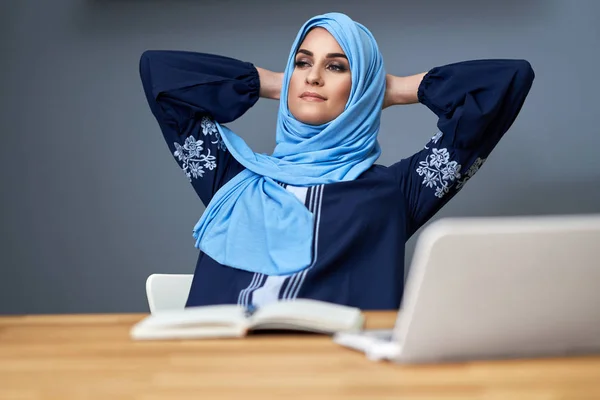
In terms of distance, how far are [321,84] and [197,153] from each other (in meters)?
0.38

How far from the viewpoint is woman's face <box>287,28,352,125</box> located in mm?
2008

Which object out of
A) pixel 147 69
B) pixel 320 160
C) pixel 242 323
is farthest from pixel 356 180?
pixel 242 323

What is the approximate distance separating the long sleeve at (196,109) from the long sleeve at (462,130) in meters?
0.47

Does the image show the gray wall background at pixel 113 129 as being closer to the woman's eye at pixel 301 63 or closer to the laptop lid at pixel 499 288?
the woman's eye at pixel 301 63

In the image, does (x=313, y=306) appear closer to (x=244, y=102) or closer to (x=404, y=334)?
A: (x=404, y=334)

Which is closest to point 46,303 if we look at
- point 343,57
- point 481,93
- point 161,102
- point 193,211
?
point 193,211

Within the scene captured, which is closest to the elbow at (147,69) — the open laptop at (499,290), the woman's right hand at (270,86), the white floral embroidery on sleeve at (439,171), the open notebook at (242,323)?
the woman's right hand at (270,86)

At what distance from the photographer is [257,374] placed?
784 millimetres

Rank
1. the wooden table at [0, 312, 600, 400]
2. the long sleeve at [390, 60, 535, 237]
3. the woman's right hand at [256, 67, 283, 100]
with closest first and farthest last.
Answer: the wooden table at [0, 312, 600, 400], the long sleeve at [390, 60, 535, 237], the woman's right hand at [256, 67, 283, 100]

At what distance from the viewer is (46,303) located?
275 centimetres

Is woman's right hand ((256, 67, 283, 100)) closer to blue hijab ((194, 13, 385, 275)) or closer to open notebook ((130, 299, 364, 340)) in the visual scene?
blue hijab ((194, 13, 385, 275))

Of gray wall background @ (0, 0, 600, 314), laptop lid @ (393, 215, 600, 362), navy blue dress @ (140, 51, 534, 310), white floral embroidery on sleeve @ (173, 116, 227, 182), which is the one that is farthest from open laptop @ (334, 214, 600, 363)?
gray wall background @ (0, 0, 600, 314)

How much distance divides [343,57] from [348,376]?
1369mm

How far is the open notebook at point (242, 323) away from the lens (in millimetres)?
977
